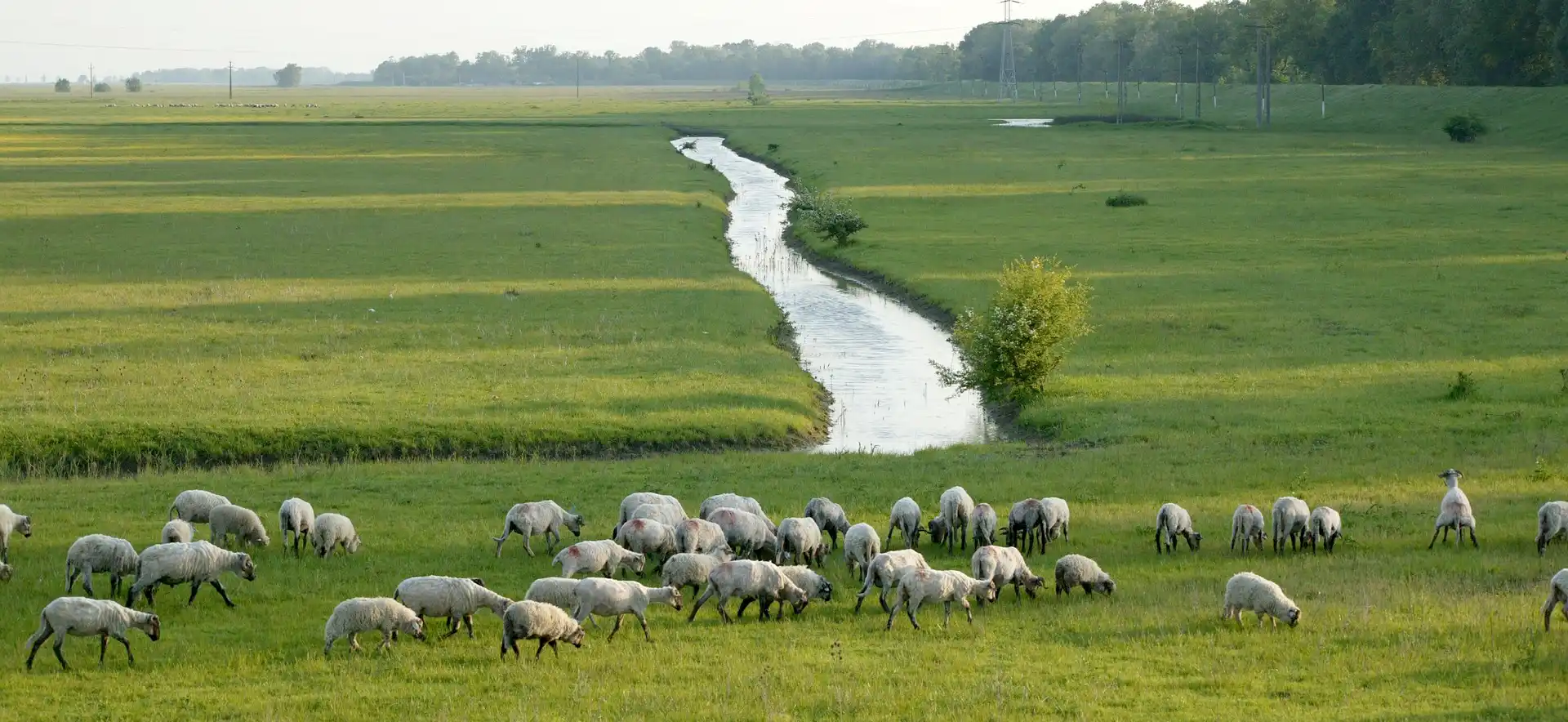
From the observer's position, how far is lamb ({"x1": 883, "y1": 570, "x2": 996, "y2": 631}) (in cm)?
1817

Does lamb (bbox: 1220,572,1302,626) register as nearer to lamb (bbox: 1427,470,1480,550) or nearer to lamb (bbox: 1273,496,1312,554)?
lamb (bbox: 1273,496,1312,554)

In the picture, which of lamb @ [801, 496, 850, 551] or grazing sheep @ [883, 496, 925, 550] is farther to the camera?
lamb @ [801, 496, 850, 551]

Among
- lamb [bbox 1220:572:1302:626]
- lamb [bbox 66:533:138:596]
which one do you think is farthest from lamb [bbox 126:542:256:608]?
lamb [bbox 1220:572:1302:626]

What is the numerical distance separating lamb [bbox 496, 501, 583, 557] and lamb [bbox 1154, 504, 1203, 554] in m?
8.58

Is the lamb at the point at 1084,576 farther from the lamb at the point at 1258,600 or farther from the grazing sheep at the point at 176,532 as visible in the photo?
the grazing sheep at the point at 176,532

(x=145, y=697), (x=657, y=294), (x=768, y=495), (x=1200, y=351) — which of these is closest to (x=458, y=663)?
(x=145, y=697)

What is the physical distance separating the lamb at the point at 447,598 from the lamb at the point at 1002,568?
19.9 ft

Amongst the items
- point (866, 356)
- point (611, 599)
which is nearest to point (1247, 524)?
point (611, 599)

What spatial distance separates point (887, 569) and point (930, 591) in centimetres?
77

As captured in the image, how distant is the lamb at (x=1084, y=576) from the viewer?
19531 mm

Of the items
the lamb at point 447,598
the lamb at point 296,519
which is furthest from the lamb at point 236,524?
the lamb at point 447,598

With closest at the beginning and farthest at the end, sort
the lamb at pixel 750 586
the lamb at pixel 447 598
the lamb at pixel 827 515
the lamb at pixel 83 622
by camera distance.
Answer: the lamb at pixel 83 622, the lamb at pixel 447 598, the lamb at pixel 750 586, the lamb at pixel 827 515

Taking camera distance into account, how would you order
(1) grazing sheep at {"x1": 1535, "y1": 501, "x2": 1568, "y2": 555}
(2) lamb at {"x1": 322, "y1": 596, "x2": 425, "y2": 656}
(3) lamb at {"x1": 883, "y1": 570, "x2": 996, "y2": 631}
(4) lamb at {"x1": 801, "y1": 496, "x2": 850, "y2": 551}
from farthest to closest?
(4) lamb at {"x1": 801, "y1": 496, "x2": 850, "y2": 551} → (1) grazing sheep at {"x1": 1535, "y1": 501, "x2": 1568, "y2": 555} → (3) lamb at {"x1": 883, "y1": 570, "x2": 996, "y2": 631} → (2) lamb at {"x1": 322, "y1": 596, "x2": 425, "y2": 656}

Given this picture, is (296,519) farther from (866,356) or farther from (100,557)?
(866,356)
